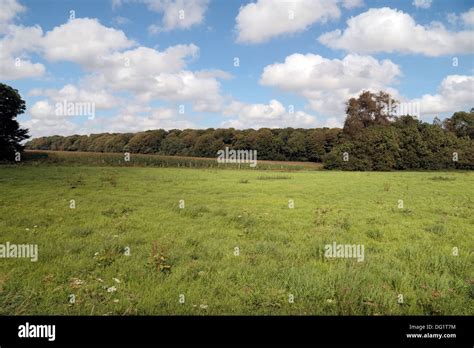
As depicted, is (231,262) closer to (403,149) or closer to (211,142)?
(403,149)

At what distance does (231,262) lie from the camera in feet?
25.1

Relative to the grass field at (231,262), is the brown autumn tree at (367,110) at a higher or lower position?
higher

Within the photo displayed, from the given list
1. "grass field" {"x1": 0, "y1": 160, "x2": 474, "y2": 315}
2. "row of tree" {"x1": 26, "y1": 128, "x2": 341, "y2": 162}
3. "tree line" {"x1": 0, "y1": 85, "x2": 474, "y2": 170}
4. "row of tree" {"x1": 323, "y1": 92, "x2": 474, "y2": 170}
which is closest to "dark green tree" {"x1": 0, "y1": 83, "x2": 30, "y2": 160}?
"tree line" {"x1": 0, "y1": 85, "x2": 474, "y2": 170}

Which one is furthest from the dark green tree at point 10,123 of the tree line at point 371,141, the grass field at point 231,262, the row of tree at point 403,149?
the row of tree at point 403,149

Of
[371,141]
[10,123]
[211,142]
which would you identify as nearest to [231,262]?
[10,123]

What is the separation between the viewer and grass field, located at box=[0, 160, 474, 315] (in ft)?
18.5

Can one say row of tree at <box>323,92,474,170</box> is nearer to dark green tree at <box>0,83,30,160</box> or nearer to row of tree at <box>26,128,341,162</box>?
row of tree at <box>26,128,341,162</box>

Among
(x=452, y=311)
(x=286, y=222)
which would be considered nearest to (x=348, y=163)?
(x=286, y=222)

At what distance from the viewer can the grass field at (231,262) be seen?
222 inches

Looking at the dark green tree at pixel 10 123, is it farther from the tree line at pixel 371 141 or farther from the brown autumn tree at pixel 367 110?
the brown autumn tree at pixel 367 110

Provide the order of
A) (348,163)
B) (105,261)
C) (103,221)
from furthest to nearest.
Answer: (348,163), (103,221), (105,261)

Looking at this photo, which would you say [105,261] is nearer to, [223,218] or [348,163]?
[223,218]
